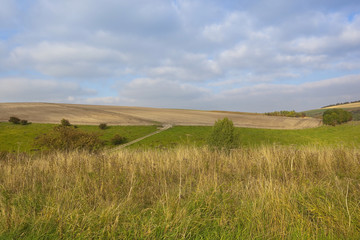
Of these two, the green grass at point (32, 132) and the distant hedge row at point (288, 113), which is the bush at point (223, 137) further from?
the distant hedge row at point (288, 113)

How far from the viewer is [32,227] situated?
3.46m

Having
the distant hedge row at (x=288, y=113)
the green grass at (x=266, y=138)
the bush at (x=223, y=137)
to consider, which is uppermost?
the distant hedge row at (x=288, y=113)

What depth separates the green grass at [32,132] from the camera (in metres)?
27.8

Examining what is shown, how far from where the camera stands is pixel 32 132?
32906mm

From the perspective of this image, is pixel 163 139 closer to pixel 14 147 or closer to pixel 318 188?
pixel 14 147

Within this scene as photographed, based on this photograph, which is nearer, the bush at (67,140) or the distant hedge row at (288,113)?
the bush at (67,140)

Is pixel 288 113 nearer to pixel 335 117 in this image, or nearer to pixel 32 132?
pixel 335 117

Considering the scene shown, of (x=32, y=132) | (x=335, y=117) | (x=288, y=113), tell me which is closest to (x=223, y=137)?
(x=32, y=132)

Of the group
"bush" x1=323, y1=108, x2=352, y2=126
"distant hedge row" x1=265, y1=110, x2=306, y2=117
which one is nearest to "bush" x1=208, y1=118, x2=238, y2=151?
"bush" x1=323, y1=108, x2=352, y2=126

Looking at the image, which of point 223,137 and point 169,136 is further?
point 169,136

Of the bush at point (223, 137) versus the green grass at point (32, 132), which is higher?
the bush at point (223, 137)

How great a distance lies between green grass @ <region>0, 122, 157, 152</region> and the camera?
2782 centimetres

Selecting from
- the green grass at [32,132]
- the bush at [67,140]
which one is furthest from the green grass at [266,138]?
the bush at [67,140]

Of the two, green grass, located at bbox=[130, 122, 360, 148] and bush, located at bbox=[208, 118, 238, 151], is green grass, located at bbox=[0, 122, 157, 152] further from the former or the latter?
bush, located at bbox=[208, 118, 238, 151]
